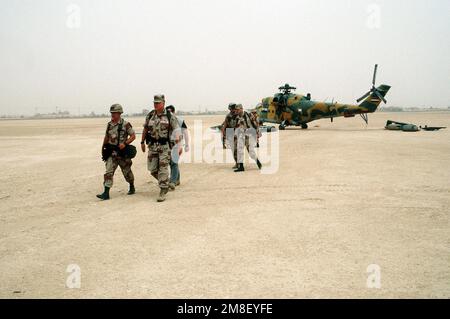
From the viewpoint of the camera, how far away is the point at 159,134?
6906 millimetres

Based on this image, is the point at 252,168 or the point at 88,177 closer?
the point at 88,177

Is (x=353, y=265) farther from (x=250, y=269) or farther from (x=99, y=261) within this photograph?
(x=99, y=261)

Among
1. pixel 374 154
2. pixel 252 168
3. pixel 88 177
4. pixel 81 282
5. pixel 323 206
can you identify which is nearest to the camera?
pixel 81 282

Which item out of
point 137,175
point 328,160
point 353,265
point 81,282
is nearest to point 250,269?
point 353,265

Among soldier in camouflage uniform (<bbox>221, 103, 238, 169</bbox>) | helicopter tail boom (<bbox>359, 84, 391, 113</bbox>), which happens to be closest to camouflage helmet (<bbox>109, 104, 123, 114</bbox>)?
soldier in camouflage uniform (<bbox>221, 103, 238, 169</bbox>)

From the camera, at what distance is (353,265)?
3.66 meters

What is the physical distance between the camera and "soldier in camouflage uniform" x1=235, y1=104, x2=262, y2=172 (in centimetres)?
953

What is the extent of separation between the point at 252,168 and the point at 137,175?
10.5 feet

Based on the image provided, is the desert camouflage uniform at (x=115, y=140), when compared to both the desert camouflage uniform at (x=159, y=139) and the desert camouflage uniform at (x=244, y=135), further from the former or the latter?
the desert camouflage uniform at (x=244, y=135)

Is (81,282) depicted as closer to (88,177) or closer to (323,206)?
(323,206)

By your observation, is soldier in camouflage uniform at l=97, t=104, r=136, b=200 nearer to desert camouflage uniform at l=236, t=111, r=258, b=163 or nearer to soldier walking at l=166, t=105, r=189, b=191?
soldier walking at l=166, t=105, r=189, b=191

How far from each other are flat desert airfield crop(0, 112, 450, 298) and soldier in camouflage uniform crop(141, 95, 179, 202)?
672 millimetres

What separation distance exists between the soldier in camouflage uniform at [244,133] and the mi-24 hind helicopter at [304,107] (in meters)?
14.0

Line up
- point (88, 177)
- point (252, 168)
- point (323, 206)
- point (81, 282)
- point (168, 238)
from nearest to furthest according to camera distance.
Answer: point (81, 282) < point (168, 238) < point (323, 206) < point (88, 177) < point (252, 168)
